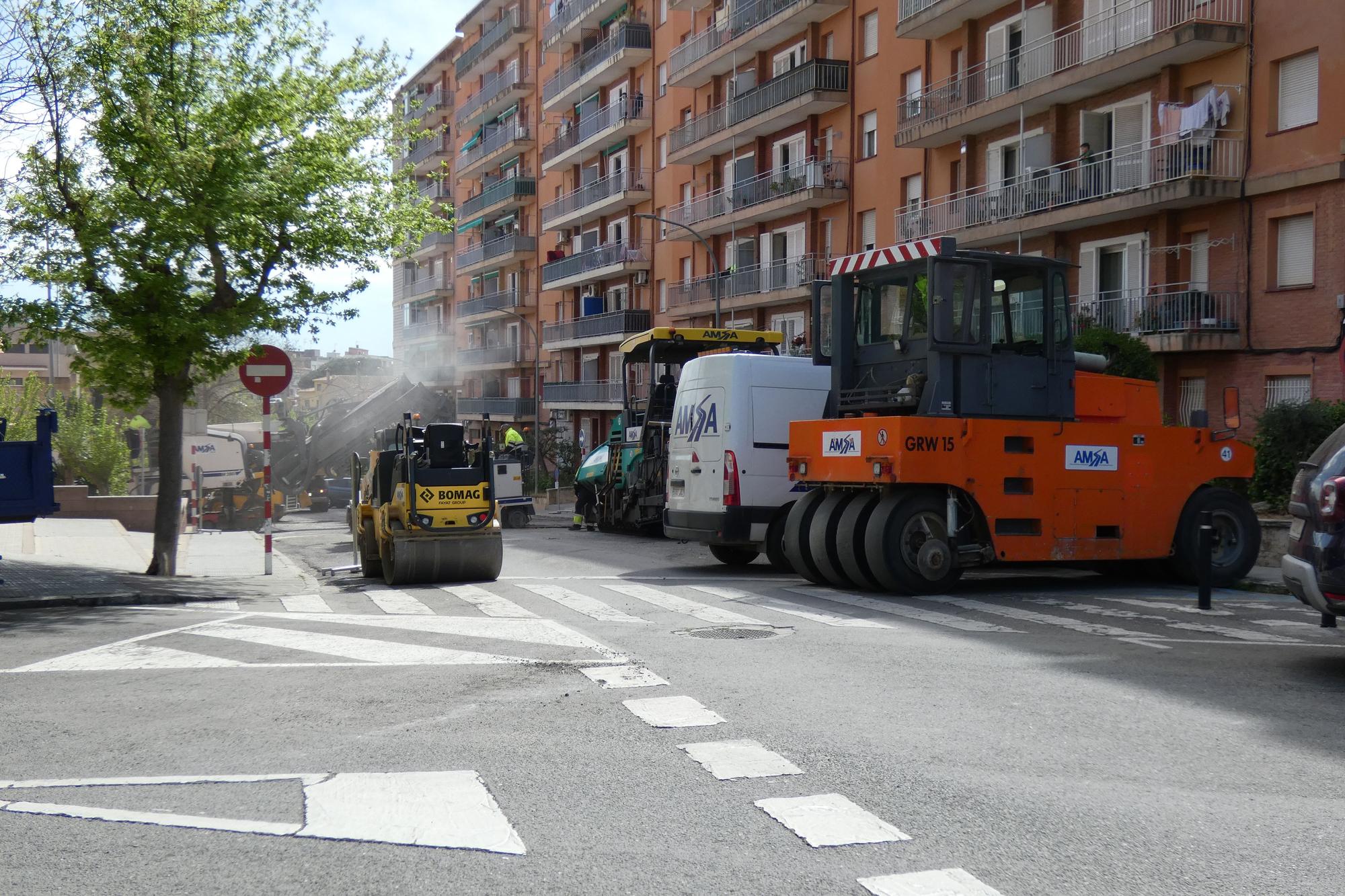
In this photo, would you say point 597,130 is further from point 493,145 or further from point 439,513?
point 439,513

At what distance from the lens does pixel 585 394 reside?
194ft

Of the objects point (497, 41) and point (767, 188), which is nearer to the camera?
point (767, 188)

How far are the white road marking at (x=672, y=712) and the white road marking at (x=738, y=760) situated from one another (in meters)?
0.46

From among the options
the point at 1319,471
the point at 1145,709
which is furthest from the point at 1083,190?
the point at 1145,709

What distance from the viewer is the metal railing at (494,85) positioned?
233ft

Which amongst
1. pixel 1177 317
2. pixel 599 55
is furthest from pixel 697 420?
pixel 599 55

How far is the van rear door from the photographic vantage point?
1638cm

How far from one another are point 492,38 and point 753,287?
119ft

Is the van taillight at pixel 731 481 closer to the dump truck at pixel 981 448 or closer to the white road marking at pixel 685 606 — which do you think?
the dump truck at pixel 981 448

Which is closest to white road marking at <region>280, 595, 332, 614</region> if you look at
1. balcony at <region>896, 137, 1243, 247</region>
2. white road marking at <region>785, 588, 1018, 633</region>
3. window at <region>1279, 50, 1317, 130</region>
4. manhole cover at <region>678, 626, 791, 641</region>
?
manhole cover at <region>678, 626, 791, 641</region>

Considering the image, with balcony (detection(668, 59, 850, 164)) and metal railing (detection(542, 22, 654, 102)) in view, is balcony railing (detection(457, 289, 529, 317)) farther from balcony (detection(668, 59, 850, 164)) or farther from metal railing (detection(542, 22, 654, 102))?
balcony (detection(668, 59, 850, 164))

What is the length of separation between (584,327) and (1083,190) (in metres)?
33.5

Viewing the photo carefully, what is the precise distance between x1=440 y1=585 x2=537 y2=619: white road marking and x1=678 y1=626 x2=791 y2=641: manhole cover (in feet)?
5.87

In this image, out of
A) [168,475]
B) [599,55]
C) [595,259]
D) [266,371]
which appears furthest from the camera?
[595,259]
